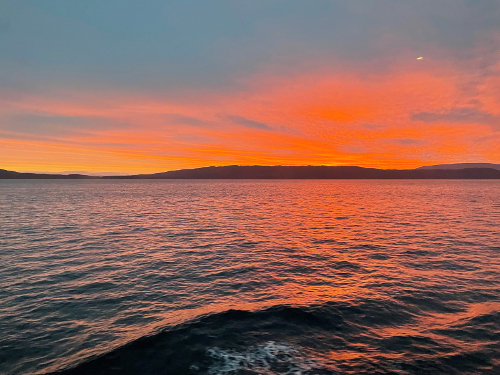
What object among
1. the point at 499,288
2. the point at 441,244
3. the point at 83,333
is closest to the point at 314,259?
the point at 499,288

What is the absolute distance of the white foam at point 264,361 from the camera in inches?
449

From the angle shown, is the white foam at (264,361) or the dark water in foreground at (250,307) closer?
the white foam at (264,361)

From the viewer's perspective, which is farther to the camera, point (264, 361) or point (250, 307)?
point (250, 307)

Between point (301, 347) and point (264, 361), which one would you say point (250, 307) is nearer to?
point (301, 347)

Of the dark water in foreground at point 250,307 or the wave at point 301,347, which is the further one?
the dark water in foreground at point 250,307

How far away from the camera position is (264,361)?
39.3ft

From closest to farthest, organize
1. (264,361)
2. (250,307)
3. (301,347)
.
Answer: (264,361), (301,347), (250,307)

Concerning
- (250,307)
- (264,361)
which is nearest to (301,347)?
(264,361)

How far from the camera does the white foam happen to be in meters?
11.4

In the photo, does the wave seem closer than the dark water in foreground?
Yes

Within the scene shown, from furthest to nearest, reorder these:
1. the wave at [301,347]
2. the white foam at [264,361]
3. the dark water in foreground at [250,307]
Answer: the dark water in foreground at [250,307]
the wave at [301,347]
the white foam at [264,361]

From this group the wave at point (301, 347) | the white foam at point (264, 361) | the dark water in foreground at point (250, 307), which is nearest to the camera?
the white foam at point (264, 361)

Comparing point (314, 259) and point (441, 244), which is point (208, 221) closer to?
point (314, 259)

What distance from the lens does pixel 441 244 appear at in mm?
33312
